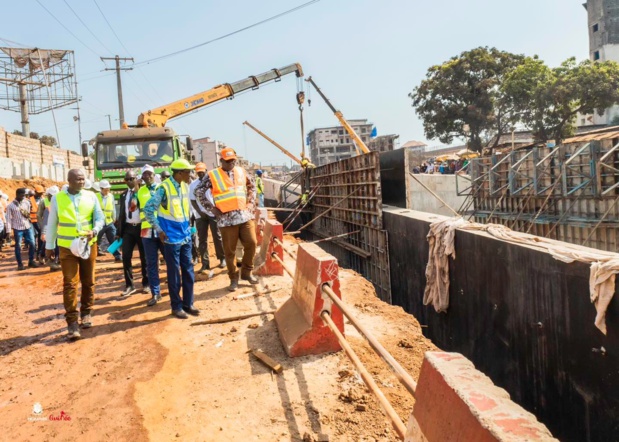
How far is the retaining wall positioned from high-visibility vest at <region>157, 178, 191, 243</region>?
3.54 meters

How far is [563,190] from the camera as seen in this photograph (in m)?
12.6

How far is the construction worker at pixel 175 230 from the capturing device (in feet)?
17.7

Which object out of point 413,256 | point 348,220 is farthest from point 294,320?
point 348,220

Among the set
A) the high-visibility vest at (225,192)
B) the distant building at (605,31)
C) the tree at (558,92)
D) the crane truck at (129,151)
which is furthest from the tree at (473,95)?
the high-visibility vest at (225,192)

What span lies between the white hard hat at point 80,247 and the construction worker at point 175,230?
72 cm

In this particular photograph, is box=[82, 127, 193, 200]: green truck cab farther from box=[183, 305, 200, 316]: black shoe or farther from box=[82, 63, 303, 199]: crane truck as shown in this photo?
box=[183, 305, 200, 316]: black shoe

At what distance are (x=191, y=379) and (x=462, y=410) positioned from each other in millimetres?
2674

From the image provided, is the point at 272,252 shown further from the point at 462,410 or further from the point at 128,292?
the point at 462,410

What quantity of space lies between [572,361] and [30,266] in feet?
36.5

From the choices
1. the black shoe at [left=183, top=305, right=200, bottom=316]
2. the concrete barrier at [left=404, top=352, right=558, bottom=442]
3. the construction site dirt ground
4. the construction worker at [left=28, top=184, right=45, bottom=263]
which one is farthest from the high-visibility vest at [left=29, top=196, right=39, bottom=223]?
the concrete barrier at [left=404, top=352, right=558, bottom=442]

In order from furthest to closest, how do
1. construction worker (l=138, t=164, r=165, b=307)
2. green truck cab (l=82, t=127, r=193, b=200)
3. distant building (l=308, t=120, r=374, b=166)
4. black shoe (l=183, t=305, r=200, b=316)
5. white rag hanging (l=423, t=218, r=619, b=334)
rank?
distant building (l=308, t=120, r=374, b=166), green truck cab (l=82, t=127, r=193, b=200), construction worker (l=138, t=164, r=165, b=307), black shoe (l=183, t=305, r=200, b=316), white rag hanging (l=423, t=218, r=619, b=334)

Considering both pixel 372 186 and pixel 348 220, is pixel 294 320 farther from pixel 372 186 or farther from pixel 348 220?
pixel 348 220

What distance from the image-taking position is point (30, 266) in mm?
10750

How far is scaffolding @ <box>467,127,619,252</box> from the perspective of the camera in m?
11.4
